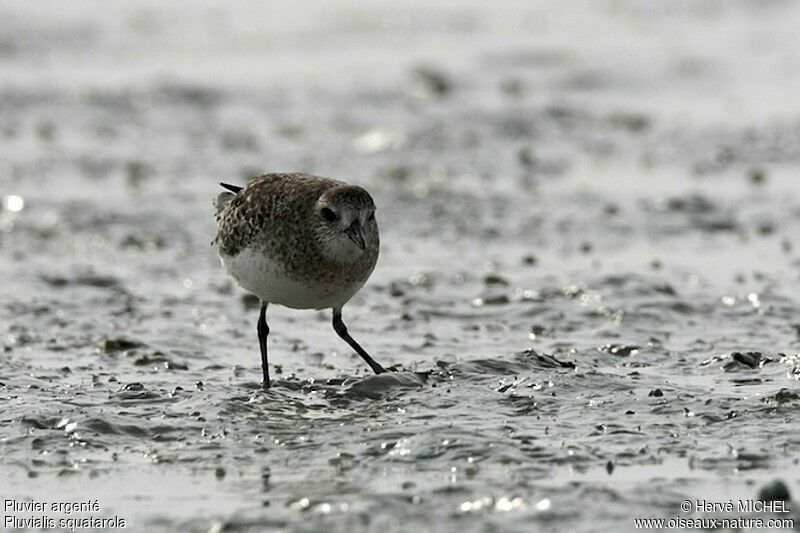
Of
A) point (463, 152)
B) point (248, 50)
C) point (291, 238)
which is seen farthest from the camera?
point (248, 50)

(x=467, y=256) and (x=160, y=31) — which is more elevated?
(x=160, y=31)

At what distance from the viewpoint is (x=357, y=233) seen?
9414mm

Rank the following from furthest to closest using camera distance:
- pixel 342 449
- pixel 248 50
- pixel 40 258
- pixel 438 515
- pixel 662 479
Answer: pixel 248 50 → pixel 40 258 → pixel 342 449 → pixel 662 479 → pixel 438 515

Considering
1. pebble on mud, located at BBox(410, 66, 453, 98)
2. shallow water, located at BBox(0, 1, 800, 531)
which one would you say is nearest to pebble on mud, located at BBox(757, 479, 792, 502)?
shallow water, located at BBox(0, 1, 800, 531)

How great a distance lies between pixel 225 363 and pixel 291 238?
1421mm

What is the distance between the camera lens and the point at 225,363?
10602 mm

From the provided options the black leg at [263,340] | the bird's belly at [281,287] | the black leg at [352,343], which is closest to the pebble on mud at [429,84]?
the black leg at [352,343]

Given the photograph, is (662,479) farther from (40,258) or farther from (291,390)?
(40,258)

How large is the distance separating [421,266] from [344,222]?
3.96m

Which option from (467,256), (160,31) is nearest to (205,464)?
(467,256)

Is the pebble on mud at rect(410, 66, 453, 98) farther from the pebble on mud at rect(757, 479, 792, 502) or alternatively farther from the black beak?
the pebble on mud at rect(757, 479, 792, 502)

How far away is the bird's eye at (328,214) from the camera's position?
9.43 meters

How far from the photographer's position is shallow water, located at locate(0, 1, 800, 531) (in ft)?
25.6

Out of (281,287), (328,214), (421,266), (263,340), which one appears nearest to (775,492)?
(328,214)
